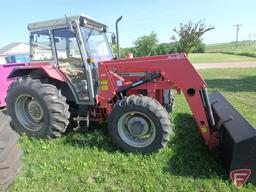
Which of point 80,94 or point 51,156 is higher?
point 80,94

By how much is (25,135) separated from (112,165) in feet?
6.82

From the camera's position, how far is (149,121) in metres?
4.16

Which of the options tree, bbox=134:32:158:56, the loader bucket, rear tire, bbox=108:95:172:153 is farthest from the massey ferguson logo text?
tree, bbox=134:32:158:56

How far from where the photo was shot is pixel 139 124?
421 cm

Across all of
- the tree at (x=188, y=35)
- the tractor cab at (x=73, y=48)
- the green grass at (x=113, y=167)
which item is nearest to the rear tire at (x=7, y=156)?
the green grass at (x=113, y=167)

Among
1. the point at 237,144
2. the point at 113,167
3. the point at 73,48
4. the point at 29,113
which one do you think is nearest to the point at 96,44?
the point at 73,48

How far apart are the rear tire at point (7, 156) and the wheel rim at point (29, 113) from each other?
5.06 ft

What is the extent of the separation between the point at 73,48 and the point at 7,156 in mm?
2490

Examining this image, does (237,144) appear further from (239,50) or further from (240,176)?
(239,50)

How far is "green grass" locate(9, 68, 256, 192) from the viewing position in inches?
132

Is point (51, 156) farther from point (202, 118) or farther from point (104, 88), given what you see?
point (202, 118)

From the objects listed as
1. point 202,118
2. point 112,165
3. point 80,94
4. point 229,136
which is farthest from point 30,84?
point 229,136

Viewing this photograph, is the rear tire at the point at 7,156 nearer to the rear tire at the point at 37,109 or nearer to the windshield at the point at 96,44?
the rear tire at the point at 37,109

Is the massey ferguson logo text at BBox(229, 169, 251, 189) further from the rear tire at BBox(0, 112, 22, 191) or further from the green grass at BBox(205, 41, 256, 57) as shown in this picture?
the green grass at BBox(205, 41, 256, 57)
